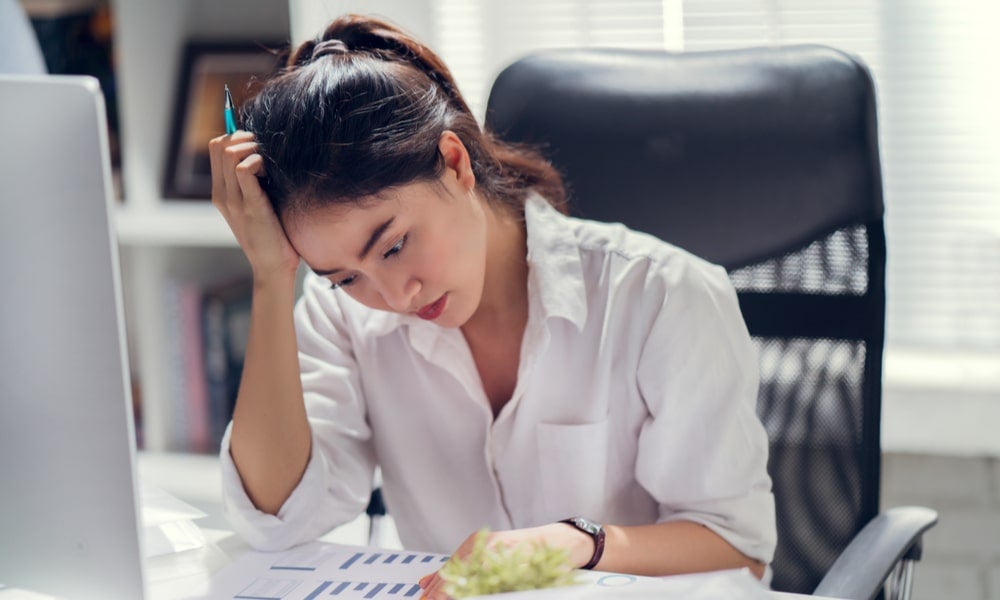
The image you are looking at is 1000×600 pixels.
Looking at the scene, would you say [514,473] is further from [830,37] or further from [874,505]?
[830,37]

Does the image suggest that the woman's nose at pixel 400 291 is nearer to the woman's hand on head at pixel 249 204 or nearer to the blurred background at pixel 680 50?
the woman's hand on head at pixel 249 204

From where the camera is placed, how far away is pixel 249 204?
3.45 ft

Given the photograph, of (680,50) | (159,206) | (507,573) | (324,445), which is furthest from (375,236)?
(159,206)

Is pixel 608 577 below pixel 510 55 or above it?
below

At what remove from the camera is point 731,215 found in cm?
124

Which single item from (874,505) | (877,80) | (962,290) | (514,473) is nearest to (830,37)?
(877,80)

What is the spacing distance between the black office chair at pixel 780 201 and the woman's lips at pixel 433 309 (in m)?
0.29

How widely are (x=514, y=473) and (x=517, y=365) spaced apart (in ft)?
0.38

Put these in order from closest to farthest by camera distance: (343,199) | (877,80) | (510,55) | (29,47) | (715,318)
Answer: (343,199)
(715,318)
(29,47)
(877,80)
(510,55)

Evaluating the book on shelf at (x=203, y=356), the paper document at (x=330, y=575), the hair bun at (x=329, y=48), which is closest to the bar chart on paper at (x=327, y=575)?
the paper document at (x=330, y=575)

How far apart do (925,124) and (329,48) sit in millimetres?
1058

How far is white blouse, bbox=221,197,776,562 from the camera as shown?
1065 millimetres

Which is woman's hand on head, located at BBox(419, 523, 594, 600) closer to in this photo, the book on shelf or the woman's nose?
the woman's nose

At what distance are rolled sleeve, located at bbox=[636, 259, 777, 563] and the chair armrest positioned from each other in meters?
0.08
